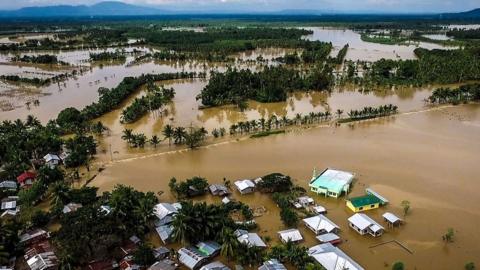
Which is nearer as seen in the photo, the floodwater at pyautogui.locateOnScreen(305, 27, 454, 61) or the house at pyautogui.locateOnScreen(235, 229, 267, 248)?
the house at pyautogui.locateOnScreen(235, 229, 267, 248)

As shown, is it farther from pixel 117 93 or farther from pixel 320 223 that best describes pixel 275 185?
pixel 117 93

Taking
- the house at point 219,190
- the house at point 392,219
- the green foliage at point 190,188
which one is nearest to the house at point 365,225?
the house at point 392,219

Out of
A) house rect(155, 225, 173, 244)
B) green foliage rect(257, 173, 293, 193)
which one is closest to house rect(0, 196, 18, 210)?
house rect(155, 225, 173, 244)

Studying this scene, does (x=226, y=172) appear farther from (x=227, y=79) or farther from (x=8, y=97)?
(x=8, y=97)

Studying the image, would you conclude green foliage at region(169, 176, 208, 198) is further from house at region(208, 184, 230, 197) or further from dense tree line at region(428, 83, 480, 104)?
dense tree line at region(428, 83, 480, 104)

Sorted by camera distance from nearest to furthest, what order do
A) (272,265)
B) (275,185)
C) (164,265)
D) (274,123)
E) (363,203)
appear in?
(272,265) → (164,265) → (363,203) → (275,185) → (274,123)

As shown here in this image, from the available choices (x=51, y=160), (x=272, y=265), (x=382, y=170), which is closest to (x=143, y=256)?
(x=272, y=265)
